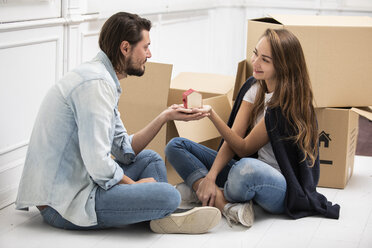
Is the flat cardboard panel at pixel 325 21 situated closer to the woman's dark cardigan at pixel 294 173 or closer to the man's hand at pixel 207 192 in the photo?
the woman's dark cardigan at pixel 294 173

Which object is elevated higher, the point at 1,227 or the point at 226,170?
the point at 226,170

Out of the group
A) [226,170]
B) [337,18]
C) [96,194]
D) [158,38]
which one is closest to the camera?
[96,194]

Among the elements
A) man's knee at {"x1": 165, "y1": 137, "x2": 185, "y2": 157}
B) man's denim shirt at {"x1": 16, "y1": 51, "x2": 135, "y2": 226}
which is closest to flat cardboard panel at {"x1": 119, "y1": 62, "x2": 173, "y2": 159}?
man's knee at {"x1": 165, "y1": 137, "x2": 185, "y2": 157}

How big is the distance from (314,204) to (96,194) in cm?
88

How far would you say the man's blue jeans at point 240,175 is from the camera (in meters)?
2.32

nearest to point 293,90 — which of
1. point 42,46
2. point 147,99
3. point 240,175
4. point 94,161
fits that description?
point 240,175

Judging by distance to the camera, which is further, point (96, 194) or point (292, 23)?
point (292, 23)

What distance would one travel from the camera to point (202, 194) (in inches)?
96.5

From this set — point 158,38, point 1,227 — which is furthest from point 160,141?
point 158,38

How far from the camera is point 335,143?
2.80 metres

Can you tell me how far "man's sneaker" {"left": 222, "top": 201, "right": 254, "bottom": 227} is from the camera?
2312 millimetres

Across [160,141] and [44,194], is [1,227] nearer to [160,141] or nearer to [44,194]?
[44,194]

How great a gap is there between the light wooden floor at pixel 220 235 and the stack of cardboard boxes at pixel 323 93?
399 millimetres

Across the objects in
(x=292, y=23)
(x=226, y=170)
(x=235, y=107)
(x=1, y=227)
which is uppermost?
(x=292, y=23)
